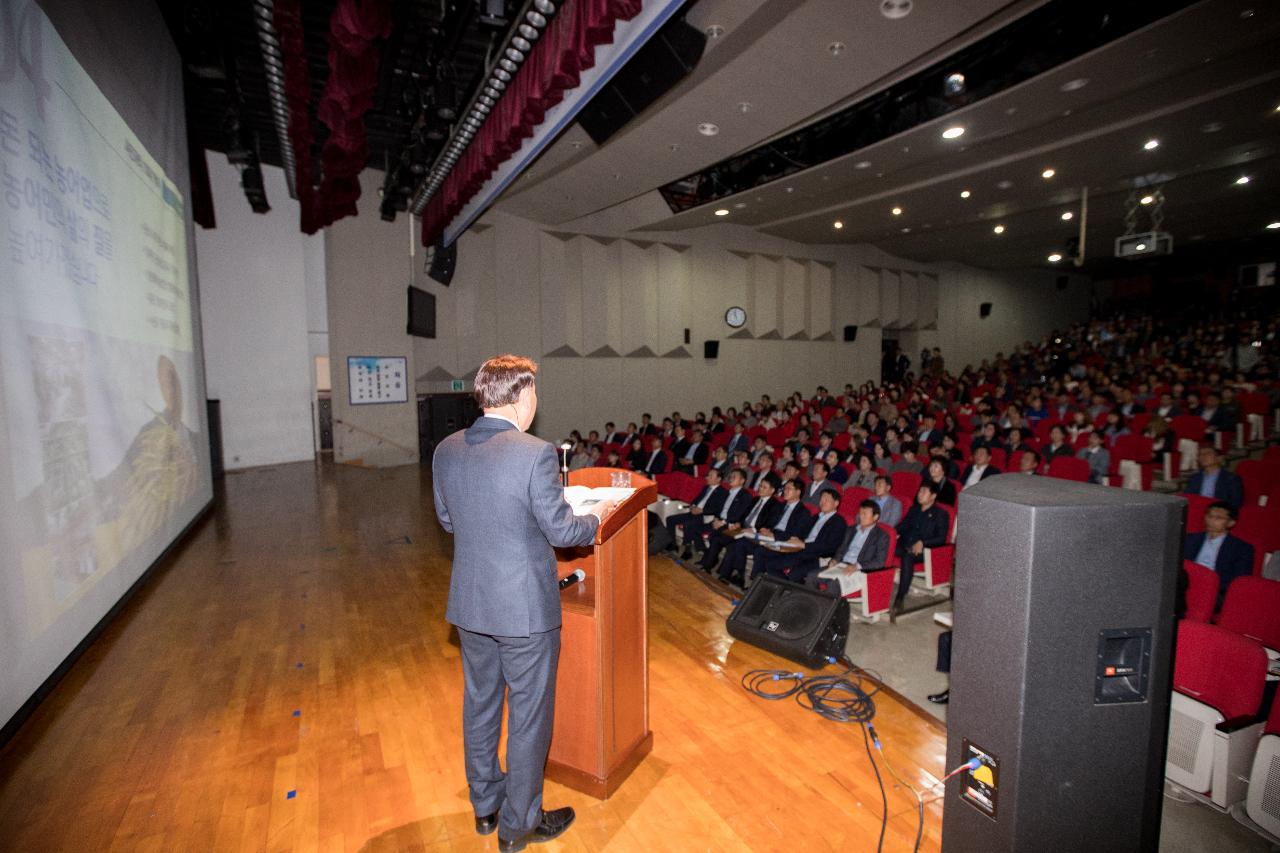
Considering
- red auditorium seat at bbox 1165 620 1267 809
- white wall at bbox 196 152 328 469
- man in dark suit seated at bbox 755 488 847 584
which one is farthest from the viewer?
white wall at bbox 196 152 328 469

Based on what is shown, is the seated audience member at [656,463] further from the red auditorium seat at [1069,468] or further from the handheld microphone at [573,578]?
the handheld microphone at [573,578]

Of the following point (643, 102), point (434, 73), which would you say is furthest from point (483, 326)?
point (643, 102)

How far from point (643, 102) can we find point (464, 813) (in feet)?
17.0

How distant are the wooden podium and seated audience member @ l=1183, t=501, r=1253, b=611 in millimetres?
3425

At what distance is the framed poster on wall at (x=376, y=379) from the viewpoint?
35.6ft

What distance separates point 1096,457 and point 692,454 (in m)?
4.97

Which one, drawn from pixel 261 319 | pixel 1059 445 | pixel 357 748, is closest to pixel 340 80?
pixel 357 748

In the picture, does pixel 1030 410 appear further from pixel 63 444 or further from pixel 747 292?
pixel 63 444

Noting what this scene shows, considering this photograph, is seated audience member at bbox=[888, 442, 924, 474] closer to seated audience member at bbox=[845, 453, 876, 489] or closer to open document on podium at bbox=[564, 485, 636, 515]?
seated audience member at bbox=[845, 453, 876, 489]

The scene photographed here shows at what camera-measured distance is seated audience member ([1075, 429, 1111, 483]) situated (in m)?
6.05

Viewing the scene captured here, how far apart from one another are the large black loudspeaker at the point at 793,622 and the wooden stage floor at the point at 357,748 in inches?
5.2

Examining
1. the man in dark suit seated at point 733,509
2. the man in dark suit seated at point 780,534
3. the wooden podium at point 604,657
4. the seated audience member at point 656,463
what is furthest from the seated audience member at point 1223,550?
the seated audience member at point 656,463

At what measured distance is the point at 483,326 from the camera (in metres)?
11.5

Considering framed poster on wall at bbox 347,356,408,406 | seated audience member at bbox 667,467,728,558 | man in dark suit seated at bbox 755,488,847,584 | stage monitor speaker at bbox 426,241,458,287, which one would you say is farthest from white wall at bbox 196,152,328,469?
man in dark suit seated at bbox 755,488,847,584
